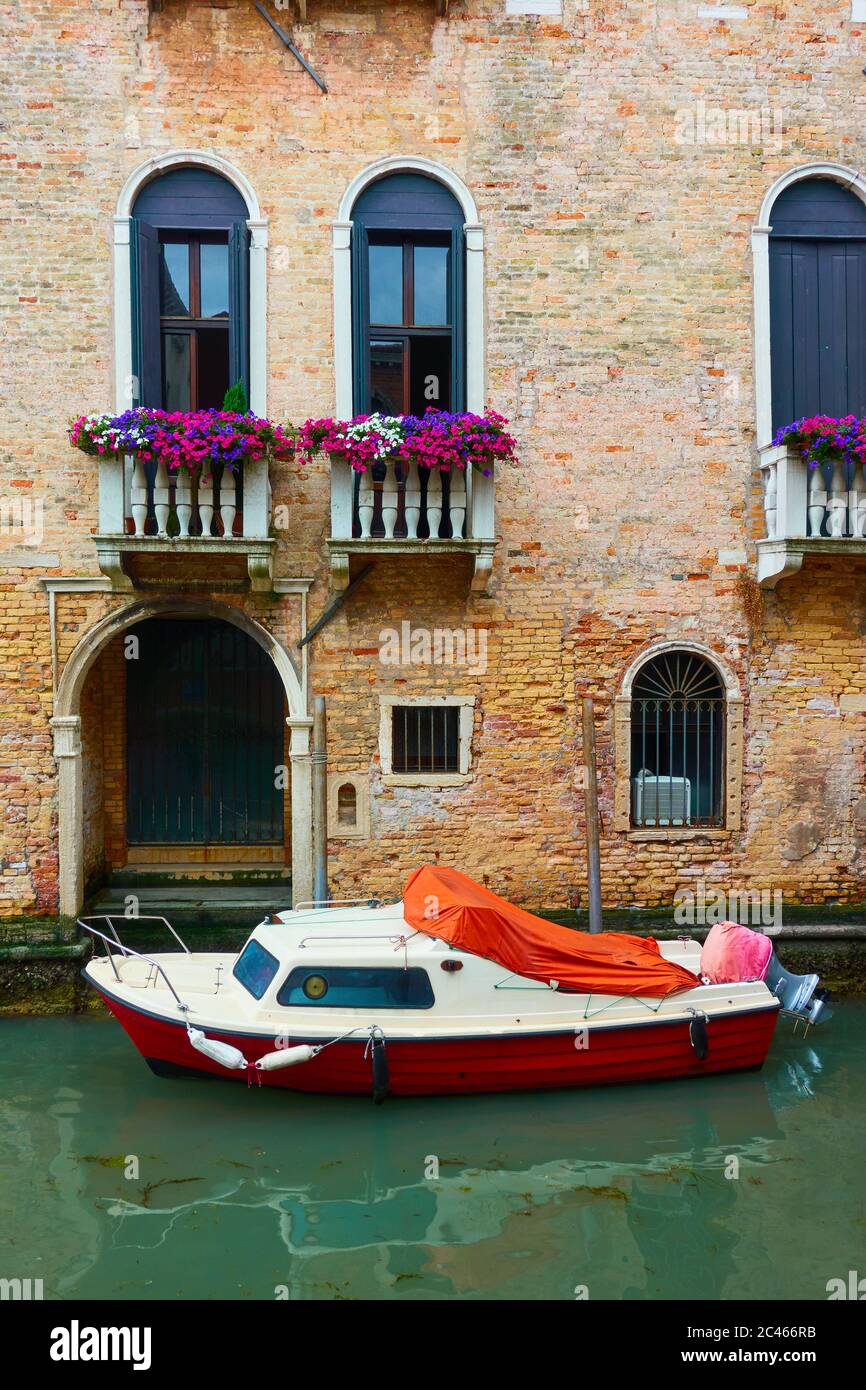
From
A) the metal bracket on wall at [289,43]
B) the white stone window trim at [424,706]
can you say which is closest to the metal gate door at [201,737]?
the white stone window trim at [424,706]

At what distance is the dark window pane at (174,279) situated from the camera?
8.64 m

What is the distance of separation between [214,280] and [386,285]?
1.48 meters

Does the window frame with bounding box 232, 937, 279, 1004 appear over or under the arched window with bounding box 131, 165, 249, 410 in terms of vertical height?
under

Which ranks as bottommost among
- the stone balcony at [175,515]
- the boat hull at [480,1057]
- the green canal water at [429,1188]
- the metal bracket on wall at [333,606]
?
the green canal water at [429,1188]

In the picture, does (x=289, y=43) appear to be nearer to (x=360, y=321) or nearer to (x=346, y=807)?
(x=360, y=321)

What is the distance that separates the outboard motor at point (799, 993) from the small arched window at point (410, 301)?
5.33 metres

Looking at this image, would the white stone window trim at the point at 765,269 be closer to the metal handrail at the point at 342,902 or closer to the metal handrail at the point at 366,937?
the metal handrail at the point at 342,902

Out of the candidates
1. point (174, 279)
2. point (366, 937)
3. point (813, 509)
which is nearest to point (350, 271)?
point (174, 279)

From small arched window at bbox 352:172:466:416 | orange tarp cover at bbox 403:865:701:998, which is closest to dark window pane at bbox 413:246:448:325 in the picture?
small arched window at bbox 352:172:466:416

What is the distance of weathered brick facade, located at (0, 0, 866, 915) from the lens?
→ 8461mm

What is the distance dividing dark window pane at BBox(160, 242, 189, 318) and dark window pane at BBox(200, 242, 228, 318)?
15 centimetres

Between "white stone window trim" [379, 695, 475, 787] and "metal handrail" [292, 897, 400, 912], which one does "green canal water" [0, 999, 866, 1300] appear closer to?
"metal handrail" [292, 897, 400, 912]

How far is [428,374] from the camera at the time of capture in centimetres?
885

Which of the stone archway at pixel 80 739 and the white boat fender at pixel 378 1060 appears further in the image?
the stone archway at pixel 80 739
